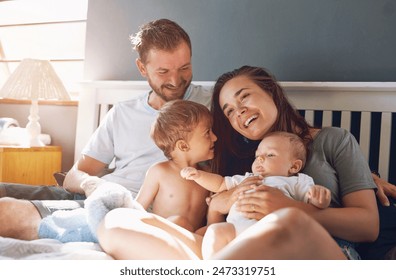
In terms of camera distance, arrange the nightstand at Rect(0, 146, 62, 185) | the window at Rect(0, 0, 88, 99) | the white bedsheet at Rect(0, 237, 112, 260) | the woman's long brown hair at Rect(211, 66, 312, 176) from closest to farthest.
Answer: the white bedsheet at Rect(0, 237, 112, 260), the woman's long brown hair at Rect(211, 66, 312, 176), the nightstand at Rect(0, 146, 62, 185), the window at Rect(0, 0, 88, 99)

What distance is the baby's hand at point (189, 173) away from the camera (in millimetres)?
840

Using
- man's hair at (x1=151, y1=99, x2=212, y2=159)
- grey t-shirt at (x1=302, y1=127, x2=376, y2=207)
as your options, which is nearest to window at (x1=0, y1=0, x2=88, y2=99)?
man's hair at (x1=151, y1=99, x2=212, y2=159)

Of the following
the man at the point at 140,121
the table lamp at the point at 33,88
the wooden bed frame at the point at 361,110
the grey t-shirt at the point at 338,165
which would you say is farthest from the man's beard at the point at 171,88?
the table lamp at the point at 33,88

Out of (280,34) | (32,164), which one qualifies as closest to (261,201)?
(280,34)

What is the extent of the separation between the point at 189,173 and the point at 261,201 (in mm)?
177

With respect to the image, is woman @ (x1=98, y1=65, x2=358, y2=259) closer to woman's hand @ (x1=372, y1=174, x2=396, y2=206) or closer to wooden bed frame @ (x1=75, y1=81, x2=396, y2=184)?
woman's hand @ (x1=372, y1=174, x2=396, y2=206)

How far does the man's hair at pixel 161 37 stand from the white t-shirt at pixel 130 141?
0.38 feet

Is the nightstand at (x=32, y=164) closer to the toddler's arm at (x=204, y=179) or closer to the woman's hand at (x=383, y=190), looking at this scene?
the toddler's arm at (x=204, y=179)

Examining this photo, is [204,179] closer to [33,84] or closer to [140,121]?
[140,121]

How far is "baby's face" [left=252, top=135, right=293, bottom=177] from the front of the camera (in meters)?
0.80

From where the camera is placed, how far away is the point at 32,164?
1.47 meters

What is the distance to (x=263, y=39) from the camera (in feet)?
3.79

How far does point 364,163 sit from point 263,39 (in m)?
0.47
